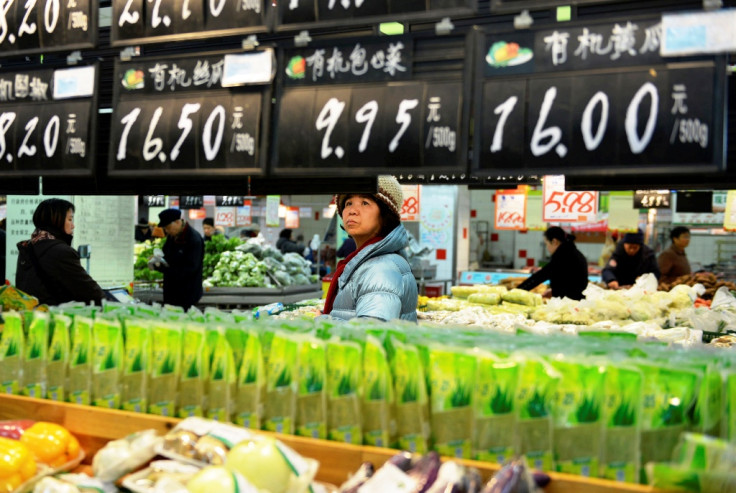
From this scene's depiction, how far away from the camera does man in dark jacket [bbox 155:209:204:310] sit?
6.90 metres

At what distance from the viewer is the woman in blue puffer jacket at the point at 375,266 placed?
2.99 m

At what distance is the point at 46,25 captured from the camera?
285cm

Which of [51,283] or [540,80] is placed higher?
[540,80]

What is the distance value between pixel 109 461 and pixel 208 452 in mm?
284

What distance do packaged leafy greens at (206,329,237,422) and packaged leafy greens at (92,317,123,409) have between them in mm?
344

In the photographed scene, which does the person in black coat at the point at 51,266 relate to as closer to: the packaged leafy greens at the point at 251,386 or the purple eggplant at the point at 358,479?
the packaged leafy greens at the point at 251,386

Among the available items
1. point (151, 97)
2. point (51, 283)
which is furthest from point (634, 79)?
point (51, 283)

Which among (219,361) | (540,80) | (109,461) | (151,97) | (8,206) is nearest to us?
(109,461)

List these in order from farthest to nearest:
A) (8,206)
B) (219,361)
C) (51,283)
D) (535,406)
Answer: (8,206), (51,283), (219,361), (535,406)

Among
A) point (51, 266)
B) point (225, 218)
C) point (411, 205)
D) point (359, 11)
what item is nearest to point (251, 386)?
point (359, 11)

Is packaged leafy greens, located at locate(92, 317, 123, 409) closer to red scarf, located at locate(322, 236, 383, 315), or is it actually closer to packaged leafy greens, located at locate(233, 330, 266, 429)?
packaged leafy greens, located at locate(233, 330, 266, 429)

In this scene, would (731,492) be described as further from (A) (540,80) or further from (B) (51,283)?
(B) (51,283)

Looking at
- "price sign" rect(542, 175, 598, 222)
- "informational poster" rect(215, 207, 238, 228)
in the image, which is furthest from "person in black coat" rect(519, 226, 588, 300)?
"informational poster" rect(215, 207, 238, 228)

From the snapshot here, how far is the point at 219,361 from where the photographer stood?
204 cm
